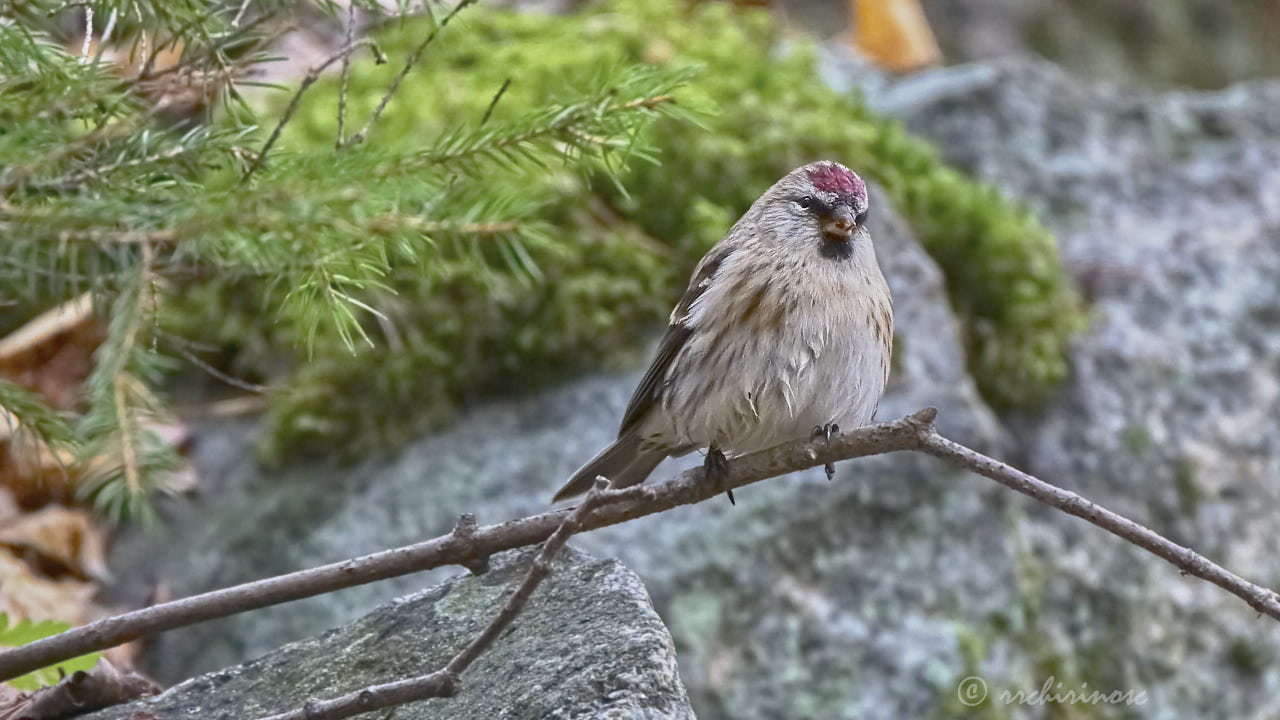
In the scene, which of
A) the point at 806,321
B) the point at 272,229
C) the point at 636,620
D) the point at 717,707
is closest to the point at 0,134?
the point at 272,229

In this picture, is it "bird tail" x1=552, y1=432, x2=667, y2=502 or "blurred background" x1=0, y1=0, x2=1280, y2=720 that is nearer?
"bird tail" x1=552, y1=432, x2=667, y2=502

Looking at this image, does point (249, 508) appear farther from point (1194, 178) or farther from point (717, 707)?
point (1194, 178)

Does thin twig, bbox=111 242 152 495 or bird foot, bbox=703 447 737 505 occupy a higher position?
thin twig, bbox=111 242 152 495

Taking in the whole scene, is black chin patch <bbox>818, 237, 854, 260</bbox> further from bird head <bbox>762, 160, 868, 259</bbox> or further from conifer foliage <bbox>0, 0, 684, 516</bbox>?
conifer foliage <bbox>0, 0, 684, 516</bbox>

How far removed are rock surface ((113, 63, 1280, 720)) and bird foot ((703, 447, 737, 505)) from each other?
1.06 meters

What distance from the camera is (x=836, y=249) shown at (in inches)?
127

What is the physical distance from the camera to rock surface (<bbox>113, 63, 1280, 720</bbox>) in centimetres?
388

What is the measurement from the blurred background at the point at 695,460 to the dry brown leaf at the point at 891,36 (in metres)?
1.04

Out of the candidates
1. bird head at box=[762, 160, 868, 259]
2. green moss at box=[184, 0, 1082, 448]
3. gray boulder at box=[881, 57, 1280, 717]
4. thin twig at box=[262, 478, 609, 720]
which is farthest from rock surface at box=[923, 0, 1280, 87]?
thin twig at box=[262, 478, 609, 720]

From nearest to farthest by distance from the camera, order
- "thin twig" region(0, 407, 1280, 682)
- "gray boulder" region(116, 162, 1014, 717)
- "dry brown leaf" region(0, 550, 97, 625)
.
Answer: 1. "thin twig" region(0, 407, 1280, 682)
2. "dry brown leaf" region(0, 550, 97, 625)
3. "gray boulder" region(116, 162, 1014, 717)

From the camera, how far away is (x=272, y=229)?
1.83m

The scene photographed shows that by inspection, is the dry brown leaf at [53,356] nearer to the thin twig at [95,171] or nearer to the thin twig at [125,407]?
the thin twig at [125,407]

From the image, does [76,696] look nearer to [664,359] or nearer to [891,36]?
[664,359]

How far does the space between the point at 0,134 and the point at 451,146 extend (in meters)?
0.75
